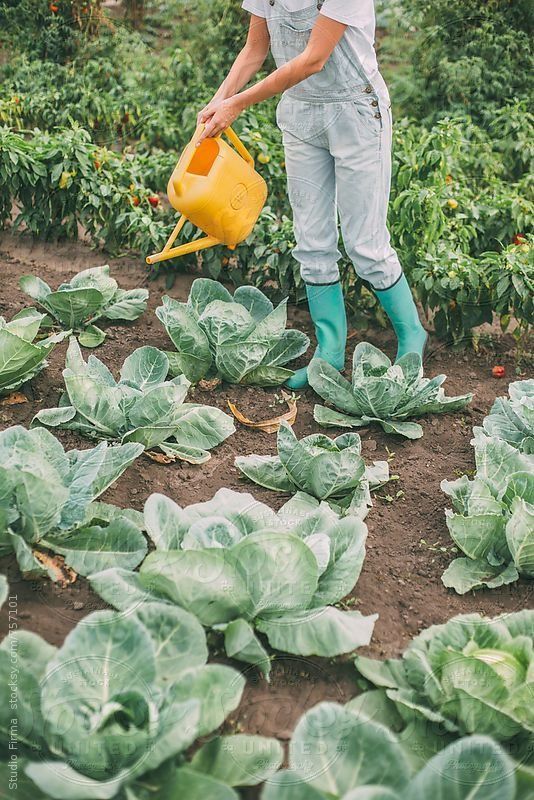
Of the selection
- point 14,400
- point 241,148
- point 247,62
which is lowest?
point 14,400

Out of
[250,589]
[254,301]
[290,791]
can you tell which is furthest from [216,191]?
[290,791]

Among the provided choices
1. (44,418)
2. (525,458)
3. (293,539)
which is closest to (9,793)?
(293,539)

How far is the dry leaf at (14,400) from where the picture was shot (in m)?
3.14

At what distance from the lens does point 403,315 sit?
360 centimetres

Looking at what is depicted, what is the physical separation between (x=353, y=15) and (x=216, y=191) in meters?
0.81

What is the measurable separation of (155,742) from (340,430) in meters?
1.83

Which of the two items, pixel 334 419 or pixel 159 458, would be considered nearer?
pixel 159 458

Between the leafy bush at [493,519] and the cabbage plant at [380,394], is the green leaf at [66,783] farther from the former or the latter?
the cabbage plant at [380,394]

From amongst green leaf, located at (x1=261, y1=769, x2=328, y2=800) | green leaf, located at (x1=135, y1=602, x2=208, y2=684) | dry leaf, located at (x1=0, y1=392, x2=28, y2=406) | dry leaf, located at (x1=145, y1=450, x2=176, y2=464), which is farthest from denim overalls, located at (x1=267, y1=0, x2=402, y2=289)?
green leaf, located at (x1=261, y1=769, x2=328, y2=800)

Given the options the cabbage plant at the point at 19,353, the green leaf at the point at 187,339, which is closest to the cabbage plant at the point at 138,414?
the cabbage plant at the point at 19,353

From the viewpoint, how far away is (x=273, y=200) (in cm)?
453

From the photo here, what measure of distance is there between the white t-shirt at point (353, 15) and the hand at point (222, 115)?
0.36 meters

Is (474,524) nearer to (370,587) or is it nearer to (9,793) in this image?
(370,587)

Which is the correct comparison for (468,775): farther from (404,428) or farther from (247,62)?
(247,62)
